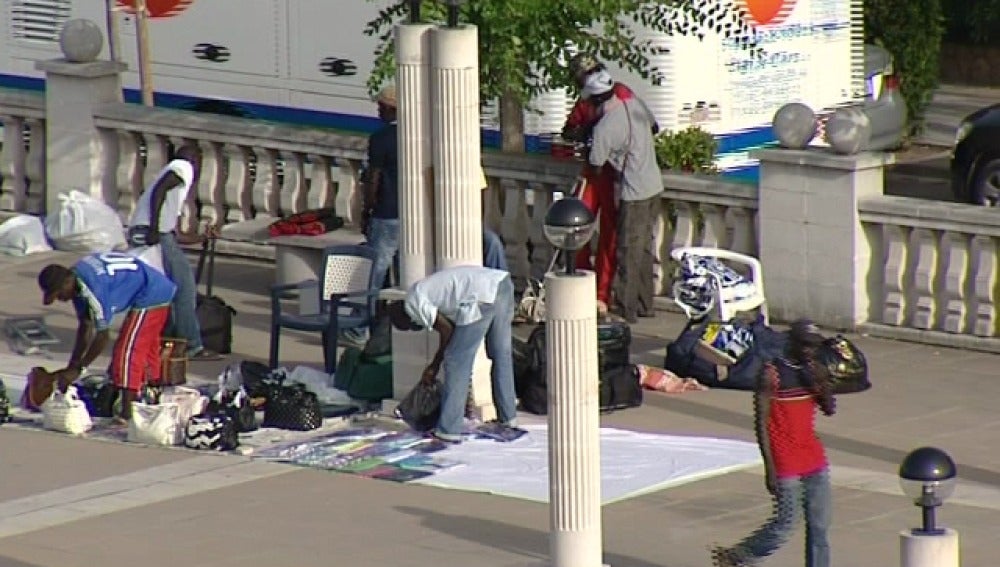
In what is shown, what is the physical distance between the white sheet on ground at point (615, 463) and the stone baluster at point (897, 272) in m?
2.92

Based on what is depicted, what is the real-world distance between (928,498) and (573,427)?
199 centimetres

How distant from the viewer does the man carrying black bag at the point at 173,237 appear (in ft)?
59.0

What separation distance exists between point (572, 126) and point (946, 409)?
377cm

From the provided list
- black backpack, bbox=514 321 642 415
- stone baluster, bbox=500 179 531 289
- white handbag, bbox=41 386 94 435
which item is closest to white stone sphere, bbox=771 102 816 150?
stone baluster, bbox=500 179 531 289

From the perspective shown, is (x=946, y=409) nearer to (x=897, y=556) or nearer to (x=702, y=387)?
(x=702, y=387)

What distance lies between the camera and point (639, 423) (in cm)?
1634

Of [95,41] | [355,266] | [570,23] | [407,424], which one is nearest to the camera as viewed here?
[407,424]

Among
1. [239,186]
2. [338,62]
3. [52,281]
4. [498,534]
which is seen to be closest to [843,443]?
[498,534]

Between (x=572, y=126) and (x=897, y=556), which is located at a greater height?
(x=572, y=126)

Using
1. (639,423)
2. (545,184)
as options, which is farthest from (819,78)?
(639,423)

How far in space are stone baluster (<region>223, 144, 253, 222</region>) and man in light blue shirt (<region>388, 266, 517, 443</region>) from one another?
5597 mm

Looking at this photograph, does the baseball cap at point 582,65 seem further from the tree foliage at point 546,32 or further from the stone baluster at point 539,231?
the stone baluster at point 539,231

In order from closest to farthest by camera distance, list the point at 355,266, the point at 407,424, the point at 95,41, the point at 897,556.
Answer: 1. the point at 897,556
2. the point at 407,424
3. the point at 355,266
4. the point at 95,41

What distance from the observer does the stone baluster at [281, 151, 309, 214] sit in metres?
21.0
